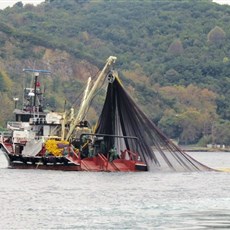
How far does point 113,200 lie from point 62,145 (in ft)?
86.8

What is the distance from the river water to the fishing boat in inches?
80.1

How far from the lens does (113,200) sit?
66.4 m

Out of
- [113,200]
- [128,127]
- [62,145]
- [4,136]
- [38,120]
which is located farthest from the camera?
[4,136]

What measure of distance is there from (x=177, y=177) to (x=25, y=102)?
826 inches

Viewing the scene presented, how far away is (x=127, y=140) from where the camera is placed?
93.2m

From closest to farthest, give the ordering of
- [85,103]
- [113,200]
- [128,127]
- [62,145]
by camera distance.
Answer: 1. [113,200]
2. [62,145]
3. [128,127]
4. [85,103]

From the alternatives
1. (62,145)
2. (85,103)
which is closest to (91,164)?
(62,145)

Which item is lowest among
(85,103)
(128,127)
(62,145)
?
(62,145)

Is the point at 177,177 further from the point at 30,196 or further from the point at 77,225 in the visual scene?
the point at 77,225

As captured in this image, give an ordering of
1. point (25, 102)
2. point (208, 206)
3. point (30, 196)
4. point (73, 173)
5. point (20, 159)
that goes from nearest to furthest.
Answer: point (208, 206)
point (30, 196)
point (73, 173)
point (20, 159)
point (25, 102)

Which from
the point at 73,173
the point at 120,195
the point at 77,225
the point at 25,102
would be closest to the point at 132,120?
the point at 73,173

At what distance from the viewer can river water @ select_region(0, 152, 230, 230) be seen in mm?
54875

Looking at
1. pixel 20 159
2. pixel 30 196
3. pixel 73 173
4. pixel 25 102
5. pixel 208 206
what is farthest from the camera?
pixel 25 102

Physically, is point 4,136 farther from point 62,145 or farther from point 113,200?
point 113,200
